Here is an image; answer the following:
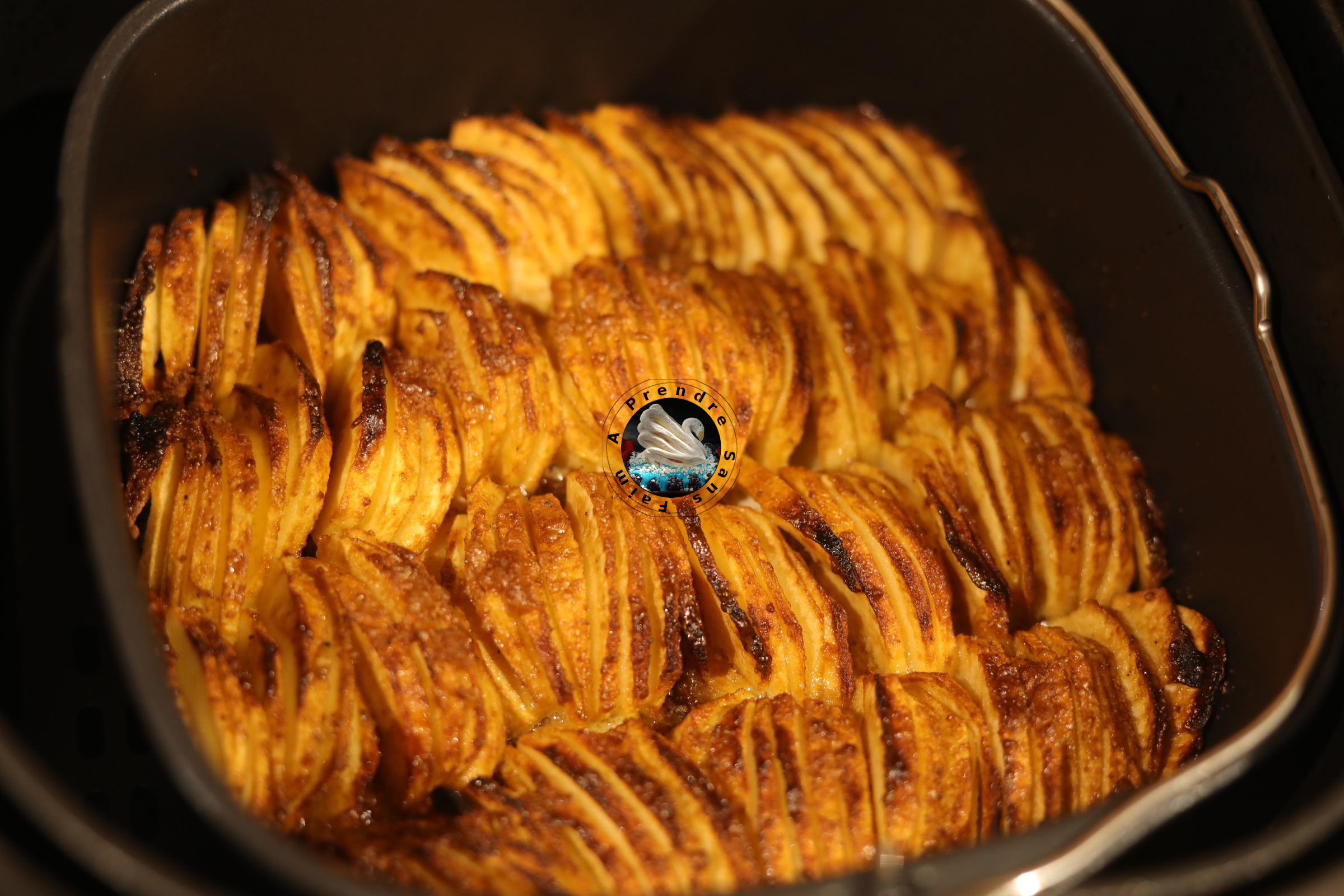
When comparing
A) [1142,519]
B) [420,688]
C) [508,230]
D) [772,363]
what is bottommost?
[1142,519]

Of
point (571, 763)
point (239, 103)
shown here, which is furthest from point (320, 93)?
point (571, 763)

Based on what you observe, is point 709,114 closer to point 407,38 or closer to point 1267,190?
point 407,38

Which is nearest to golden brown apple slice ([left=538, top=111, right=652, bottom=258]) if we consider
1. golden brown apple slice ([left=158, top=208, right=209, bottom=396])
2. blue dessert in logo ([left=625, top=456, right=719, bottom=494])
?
Result: blue dessert in logo ([left=625, top=456, right=719, bottom=494])

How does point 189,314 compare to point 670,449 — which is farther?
point 670,449

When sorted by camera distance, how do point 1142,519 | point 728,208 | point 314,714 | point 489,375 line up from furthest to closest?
point 728,208, point 1142,519, point 489,375, point 314,714

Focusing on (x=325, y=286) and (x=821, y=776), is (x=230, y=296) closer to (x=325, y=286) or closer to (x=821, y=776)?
(x=325, y=286)

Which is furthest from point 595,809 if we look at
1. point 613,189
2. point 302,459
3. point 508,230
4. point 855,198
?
point 855,198

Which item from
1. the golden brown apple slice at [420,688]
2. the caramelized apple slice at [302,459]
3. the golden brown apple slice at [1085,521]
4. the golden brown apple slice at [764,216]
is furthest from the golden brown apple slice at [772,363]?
the caramelized apple slice at [302,459]
